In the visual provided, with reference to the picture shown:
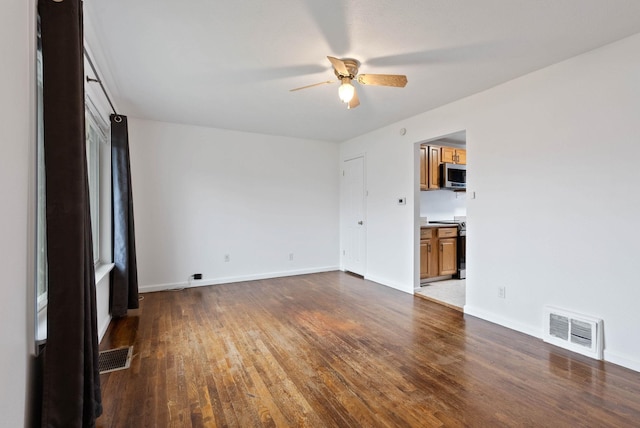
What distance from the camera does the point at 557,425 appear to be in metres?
1.75

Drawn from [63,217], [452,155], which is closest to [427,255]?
[452,155]

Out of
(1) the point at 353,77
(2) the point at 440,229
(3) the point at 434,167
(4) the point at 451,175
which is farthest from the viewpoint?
(4) the point at 451,175

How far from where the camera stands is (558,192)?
278 centimetres

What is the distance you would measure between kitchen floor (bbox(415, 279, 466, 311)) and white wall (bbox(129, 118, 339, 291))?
196 centimetres

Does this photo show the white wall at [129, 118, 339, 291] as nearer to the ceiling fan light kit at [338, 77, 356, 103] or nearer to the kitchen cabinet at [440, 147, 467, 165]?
the kitchen cabinet at [440, 147, 467, 165]

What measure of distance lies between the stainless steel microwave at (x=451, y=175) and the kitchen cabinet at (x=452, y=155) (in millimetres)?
88

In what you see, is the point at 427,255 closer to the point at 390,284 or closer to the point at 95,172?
the point at 390,284

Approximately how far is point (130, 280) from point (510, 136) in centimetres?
437

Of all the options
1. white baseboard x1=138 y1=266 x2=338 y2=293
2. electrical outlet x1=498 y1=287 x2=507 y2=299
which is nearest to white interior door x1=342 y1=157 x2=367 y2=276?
Answer: white baseboard x1=138 y1=266 x2=338 y2=293

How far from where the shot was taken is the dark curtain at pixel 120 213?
11.2 feet

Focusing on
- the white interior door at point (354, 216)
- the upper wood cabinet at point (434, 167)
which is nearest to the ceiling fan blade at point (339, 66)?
the white interior door at point (354, 216)

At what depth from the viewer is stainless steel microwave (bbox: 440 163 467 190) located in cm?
521

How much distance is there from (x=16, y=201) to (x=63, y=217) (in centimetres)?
19

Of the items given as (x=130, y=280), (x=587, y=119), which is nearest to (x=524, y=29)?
(x=587, y=119)
